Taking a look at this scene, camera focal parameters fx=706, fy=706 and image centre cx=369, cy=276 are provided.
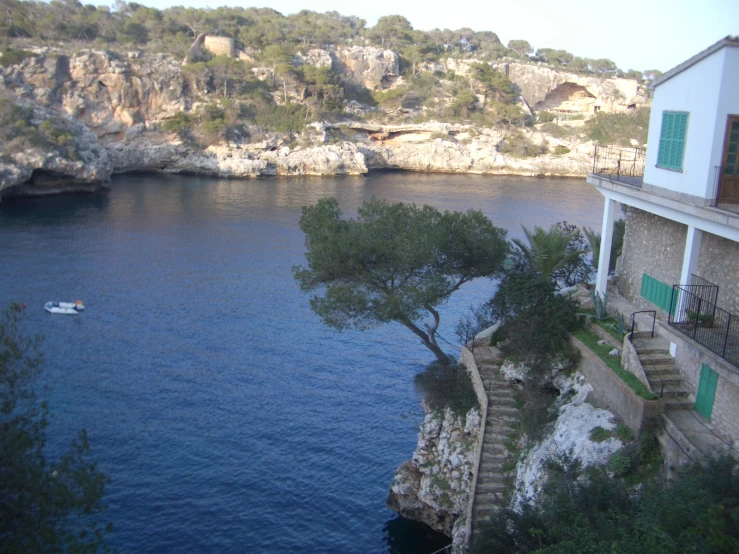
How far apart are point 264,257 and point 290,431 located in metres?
22.6

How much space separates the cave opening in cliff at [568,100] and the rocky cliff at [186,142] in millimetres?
15183

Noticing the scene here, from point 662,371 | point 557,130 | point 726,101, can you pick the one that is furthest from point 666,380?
point 557,130

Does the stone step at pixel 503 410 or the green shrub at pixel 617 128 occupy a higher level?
the green shrub at pixel 617 128

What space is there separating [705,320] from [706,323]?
3.2 inches

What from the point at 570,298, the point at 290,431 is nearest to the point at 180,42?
the point at 290,431

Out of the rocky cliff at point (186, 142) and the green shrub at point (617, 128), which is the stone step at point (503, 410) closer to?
the rocky cliff at point (186, 142)

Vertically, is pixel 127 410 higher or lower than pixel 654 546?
lower

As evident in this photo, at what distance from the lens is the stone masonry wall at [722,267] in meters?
14.8

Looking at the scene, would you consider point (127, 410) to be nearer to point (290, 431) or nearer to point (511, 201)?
point (290, 431)

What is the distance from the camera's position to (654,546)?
30.2 ft

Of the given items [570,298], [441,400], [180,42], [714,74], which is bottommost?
[441,400]

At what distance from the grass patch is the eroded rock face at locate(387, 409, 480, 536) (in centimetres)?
356

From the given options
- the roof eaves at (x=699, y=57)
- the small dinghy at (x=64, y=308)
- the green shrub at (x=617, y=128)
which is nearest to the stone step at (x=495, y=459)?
the roof eaves at (x=699, y=57)

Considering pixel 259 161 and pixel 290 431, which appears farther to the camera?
pixel 259 161
